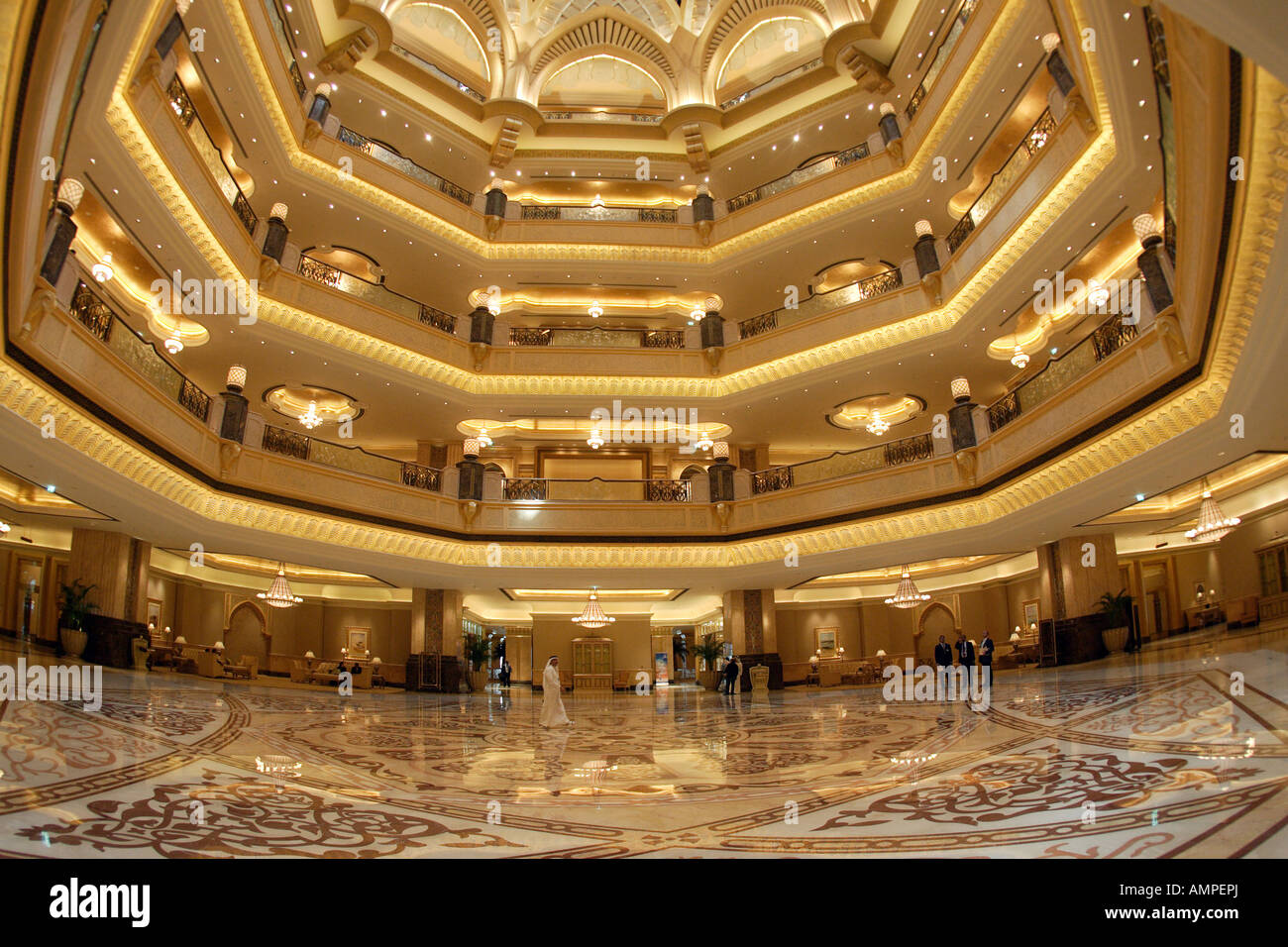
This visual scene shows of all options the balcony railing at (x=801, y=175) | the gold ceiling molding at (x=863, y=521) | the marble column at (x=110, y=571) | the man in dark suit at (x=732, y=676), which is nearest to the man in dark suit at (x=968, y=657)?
the gold ceiling molding at (x=863, y=521)

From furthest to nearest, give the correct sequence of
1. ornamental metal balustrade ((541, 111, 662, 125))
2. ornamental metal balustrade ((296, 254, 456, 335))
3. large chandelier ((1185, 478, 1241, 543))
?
Result: ornamental metal balustrade ((541, 111, 662, 125)) < ornamental metal balustrade ((296, 254, 456, 335)) < large chandelier ((1185, 478, 1241, 543))

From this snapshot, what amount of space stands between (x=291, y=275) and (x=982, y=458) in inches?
531

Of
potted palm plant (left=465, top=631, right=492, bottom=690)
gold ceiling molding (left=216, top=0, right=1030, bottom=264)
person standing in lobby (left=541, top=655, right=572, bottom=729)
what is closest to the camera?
person standing in lobby (left=541, top=655, right=572, bottom=729)

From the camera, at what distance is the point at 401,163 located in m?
18.1

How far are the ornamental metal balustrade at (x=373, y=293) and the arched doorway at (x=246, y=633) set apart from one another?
27.7ft

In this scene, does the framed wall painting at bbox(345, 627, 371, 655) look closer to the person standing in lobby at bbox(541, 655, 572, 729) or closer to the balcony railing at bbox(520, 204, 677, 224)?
the balcony railing at bbox(520, 204, 677, 224)

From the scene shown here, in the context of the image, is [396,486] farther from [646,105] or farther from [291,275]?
[646,105]

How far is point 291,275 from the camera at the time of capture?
1491cm

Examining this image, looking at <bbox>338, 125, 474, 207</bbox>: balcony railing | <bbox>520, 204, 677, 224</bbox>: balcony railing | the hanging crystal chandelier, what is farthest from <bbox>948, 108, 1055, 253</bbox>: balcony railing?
the hanging crystal chandelier

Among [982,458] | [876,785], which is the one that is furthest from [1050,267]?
[876,785]

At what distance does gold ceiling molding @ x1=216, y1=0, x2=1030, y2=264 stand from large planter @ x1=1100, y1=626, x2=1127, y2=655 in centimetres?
814

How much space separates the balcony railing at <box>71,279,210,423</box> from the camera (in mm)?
9305

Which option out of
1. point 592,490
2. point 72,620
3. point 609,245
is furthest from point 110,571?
point 609,245

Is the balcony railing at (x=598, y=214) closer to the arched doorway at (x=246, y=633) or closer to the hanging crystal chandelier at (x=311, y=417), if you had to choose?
the hanging crystal chandelier at (x=311, y=417)
